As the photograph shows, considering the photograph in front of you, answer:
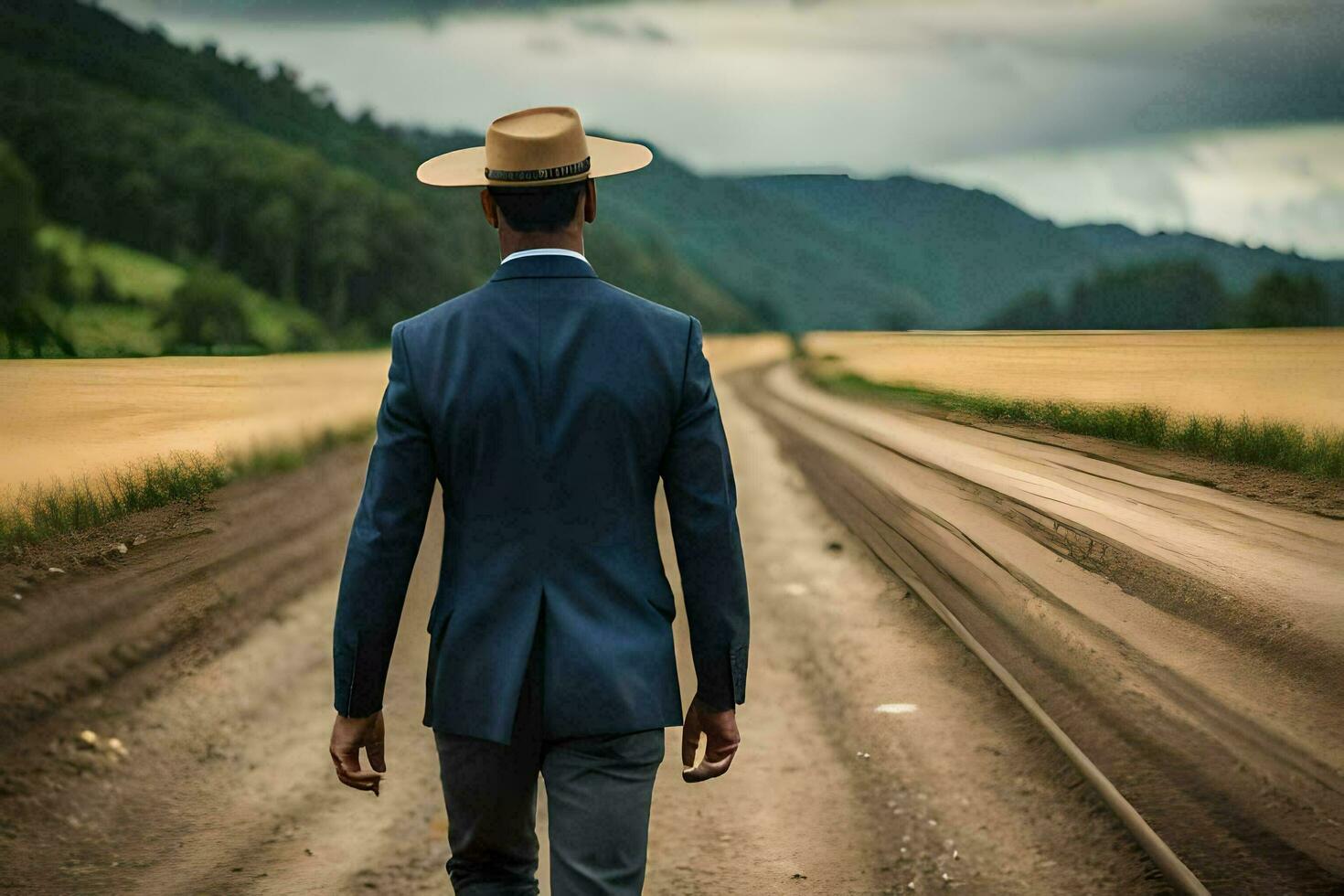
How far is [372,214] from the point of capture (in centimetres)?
1214

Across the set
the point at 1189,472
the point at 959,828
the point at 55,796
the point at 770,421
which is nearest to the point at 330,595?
the point at 55,796

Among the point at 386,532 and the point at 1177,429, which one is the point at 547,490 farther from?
the point at 1177,429

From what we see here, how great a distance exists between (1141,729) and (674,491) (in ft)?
11.2

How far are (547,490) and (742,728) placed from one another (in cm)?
398

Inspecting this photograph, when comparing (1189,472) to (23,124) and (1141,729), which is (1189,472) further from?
(23,124)

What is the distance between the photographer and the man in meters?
2.24

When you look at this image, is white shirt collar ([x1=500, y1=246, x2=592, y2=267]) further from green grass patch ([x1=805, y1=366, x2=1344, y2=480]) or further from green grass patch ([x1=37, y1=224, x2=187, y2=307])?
green grass patch ([x1=37, y1=224, x2=187, y2=307])

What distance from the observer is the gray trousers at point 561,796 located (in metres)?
2.24

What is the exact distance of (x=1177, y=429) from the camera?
16.6 ft

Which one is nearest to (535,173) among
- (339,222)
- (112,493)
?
(112,493)

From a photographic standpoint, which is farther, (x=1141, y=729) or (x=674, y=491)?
(x=1141, y=729)

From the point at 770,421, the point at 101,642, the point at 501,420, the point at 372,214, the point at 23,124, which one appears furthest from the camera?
the point at 770,421

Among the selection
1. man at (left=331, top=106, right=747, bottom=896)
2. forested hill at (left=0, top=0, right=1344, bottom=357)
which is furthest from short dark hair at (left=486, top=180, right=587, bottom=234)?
forested hill at (left=0, top=0, right=1344, bottom=357)

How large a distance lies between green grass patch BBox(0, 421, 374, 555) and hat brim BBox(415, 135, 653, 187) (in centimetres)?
366
